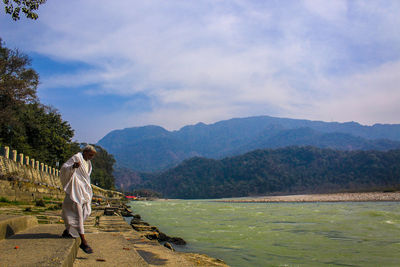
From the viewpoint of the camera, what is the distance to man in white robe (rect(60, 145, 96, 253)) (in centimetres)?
496

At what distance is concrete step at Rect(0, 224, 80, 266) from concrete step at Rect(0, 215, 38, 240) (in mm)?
77

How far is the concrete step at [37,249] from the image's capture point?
3280 mm

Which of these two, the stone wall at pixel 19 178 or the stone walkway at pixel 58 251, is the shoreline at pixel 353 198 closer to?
the stone wall at pixel 19 178

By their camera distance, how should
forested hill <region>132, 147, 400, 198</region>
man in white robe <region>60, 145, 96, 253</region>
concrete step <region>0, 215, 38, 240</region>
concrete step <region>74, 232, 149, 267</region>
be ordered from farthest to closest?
forested hill <region>132, 147, 400, 198</region> < man in white robe <region>60, 145, 96, 253</region> < concrete step <region>0, 215, 38, 240</region> < concrete step <region>74, 232, 149, 267</region>

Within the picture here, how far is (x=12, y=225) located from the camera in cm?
481

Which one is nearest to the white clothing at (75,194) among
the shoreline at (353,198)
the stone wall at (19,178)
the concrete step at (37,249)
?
the concrete step at (37,249)

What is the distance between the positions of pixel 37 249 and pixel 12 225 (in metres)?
1.24

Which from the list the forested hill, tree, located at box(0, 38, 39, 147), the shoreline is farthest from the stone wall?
the forested hill

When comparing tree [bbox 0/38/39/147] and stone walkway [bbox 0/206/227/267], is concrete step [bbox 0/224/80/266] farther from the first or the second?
tree [bbox 0/38/39/147]

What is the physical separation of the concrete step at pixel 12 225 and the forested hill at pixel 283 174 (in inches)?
4488

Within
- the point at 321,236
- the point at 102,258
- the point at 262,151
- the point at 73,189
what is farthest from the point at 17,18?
the point at 262,151

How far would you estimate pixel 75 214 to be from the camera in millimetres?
5066

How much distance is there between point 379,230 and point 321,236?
3.77 metres

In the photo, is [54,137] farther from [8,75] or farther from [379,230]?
[379,230]
